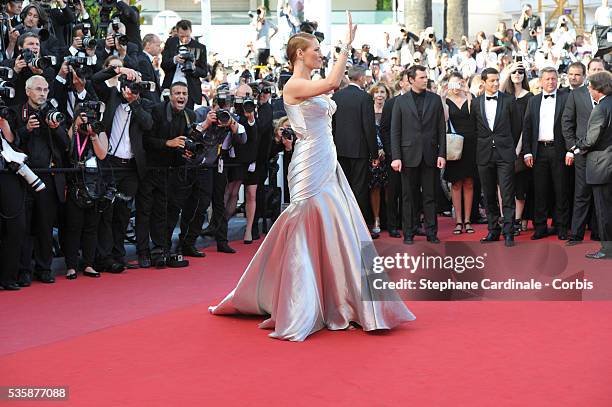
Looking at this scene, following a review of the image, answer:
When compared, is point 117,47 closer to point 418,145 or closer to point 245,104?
point 245,104

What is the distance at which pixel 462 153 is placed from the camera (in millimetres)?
12141

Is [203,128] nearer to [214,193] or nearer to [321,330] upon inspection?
[214,193]

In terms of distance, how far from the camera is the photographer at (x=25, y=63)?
8.95 m

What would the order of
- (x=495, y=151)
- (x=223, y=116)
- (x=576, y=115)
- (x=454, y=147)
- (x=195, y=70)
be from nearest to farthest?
(x=223, y=116), (x=576, y=115), (x=495, y=151), (x=195, y=70), (x=454, y=147)

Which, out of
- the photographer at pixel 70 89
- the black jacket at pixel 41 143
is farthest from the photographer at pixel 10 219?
the photographer at pixel 70 89

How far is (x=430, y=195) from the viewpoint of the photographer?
11.4 meters

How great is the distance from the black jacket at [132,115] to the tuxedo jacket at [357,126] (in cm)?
274

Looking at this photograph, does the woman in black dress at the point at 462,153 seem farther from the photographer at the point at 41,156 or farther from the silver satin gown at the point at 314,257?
the silver satin gown at the point at 314,257

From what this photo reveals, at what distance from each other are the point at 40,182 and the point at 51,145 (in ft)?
1.67

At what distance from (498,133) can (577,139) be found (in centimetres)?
84

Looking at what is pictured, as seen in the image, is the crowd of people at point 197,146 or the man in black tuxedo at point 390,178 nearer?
the crowd of people at point 197,146

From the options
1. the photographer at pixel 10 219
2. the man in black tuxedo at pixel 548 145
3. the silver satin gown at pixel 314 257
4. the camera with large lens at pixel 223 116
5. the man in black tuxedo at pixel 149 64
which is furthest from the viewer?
the man in black tuxedo at pixel 548 145

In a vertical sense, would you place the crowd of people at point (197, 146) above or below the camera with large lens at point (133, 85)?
below

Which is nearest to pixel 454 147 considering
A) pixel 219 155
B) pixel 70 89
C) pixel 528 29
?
pixel 219 155
